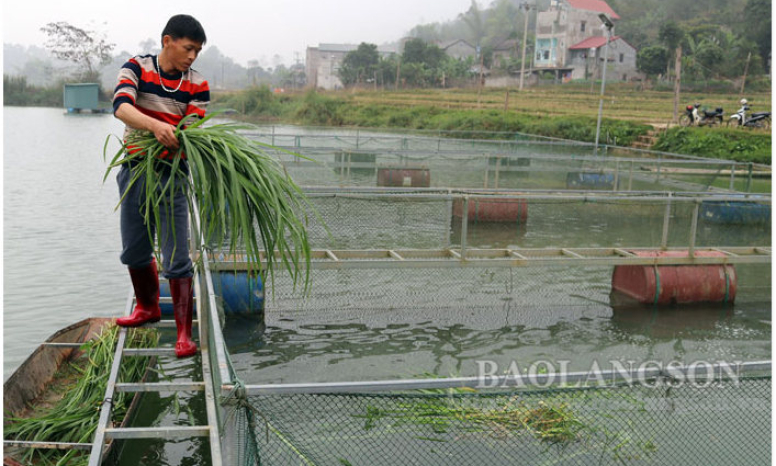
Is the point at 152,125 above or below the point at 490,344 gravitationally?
above

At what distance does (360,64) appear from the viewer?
104 m

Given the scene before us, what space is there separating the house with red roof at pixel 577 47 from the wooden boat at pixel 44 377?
8089cm

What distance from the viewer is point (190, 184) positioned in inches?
153

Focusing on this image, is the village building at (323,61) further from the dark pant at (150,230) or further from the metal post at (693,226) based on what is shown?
the dark pant at (150,230)

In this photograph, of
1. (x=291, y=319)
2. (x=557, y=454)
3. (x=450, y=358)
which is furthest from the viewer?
(x=291, y=319)

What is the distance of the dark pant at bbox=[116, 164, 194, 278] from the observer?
4117 mm

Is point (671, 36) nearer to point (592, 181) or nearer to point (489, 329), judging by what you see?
point (592, 181)

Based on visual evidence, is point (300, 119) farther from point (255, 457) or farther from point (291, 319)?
point (255, 457)

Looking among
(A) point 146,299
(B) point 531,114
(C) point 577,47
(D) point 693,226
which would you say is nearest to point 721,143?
(B) point 531,114

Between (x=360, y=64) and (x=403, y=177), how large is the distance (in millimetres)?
88304

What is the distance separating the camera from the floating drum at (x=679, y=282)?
956 cm

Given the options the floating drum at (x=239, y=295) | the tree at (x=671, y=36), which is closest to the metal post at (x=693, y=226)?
the floating drum at (x=239, y=295)

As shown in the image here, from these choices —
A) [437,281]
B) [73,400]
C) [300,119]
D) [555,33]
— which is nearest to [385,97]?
[300,119]

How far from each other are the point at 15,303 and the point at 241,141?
23.2 feet
